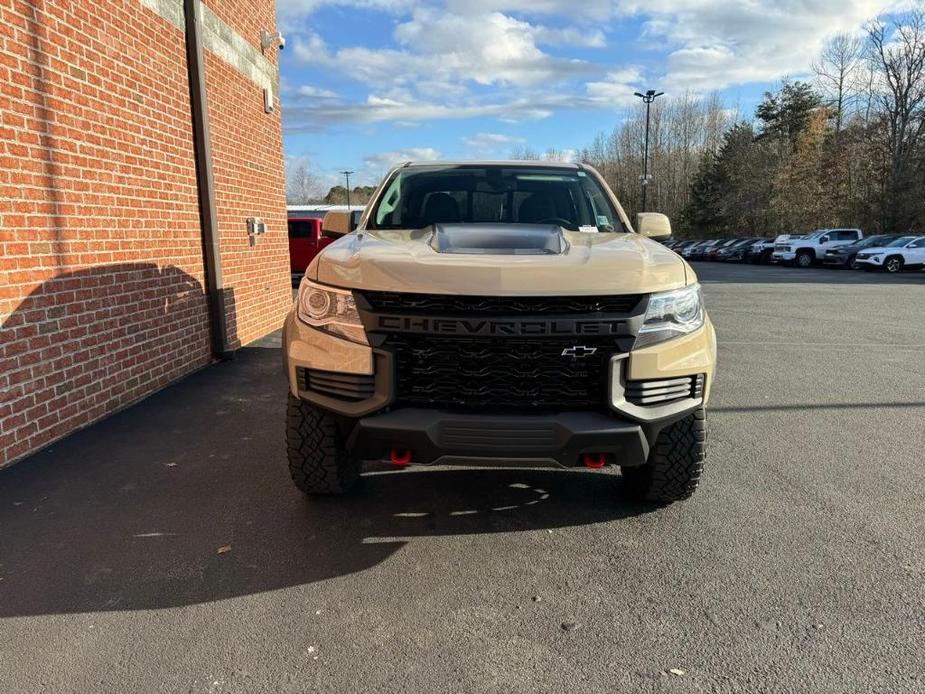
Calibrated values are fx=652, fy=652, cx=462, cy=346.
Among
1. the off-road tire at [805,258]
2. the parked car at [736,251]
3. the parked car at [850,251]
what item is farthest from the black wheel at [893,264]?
the parked car at [736,251]

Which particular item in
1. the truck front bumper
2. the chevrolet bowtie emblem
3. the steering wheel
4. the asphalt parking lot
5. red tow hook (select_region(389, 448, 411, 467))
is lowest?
the asphalt parking lot

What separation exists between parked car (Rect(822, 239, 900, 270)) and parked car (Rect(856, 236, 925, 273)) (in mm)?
822

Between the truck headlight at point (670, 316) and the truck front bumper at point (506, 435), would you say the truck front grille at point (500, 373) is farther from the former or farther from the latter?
the truck headlight at point (670, 316)

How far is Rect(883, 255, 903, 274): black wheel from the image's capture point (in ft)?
80.4

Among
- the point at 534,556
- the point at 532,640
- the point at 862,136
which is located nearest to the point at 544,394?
the point at 534,556

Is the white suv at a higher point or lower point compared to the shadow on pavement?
higher

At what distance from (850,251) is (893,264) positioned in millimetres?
2845

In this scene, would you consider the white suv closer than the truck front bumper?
No

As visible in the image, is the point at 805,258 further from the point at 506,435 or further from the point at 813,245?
the point at 506,435

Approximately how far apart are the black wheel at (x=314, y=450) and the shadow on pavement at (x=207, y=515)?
0.18 m

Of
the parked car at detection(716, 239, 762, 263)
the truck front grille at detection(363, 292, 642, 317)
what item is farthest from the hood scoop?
the parked car at detection(716, 239, 762, 263)

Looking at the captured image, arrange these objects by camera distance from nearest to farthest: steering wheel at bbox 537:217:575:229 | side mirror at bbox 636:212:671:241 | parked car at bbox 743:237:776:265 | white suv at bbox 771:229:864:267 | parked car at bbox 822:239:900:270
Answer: steering wheel at bbox 537:217:575:229 → side mirror at bbox 636:212:671:241 → parked car at bbox 822:239:900:270 → white suv at bbox 771:229:864:267 → parked car at bbox 743:237:776:265

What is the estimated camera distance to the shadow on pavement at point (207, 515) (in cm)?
278

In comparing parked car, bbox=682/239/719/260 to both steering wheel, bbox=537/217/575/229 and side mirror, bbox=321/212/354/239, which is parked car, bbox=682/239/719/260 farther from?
side mirror, bbox=321/212/354/239
